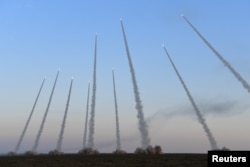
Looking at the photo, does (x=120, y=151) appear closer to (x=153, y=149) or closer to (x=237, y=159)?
(x=153, y=149)

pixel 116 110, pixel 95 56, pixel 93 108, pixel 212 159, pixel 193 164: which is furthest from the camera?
pixel 116 110

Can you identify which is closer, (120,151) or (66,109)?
(120,151)

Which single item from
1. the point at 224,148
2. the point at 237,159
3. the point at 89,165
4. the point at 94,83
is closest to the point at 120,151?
the point at 94,83

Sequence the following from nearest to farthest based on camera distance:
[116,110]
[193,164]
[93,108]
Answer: [193,164]
[93,108]
[116,110]

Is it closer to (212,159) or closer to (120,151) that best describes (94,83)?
(120,151)

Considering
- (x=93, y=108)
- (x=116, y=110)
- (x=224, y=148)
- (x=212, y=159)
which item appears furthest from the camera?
(x=116, y=110)

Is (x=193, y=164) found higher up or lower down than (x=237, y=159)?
higher up

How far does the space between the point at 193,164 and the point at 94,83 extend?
201 feet

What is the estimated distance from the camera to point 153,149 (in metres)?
145

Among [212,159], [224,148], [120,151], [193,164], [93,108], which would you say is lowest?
[212,159]

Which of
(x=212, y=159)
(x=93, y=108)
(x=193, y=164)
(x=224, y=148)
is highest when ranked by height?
(x=93, y=108)

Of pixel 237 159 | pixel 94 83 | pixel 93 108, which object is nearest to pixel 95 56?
pixel 94 83

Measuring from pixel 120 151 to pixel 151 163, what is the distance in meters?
47.7

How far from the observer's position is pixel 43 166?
11194 cm
